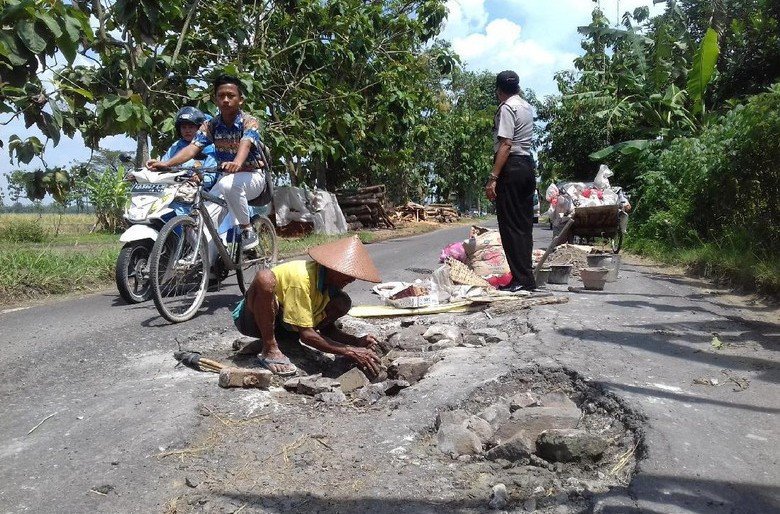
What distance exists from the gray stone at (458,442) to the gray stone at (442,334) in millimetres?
1580

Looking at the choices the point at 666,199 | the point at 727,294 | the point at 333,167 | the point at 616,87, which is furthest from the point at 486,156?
the point at 727,294

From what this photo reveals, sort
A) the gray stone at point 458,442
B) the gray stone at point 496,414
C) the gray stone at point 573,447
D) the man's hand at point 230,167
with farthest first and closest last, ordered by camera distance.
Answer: the man's hand at point 230,167 → the gray stone at point 496,414 → the gray stone at point 458,442 → the gray stone at point 573,447

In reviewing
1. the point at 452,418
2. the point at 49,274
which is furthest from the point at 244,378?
the point at 49,274

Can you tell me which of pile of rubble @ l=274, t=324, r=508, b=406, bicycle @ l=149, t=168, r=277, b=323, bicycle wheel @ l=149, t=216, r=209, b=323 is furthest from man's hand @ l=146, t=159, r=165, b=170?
pile of rubble @ l=274, t=324, r=508, b=406

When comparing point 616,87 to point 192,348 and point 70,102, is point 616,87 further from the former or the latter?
point 192,348

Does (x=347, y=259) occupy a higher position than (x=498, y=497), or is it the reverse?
(x=347, y=259)

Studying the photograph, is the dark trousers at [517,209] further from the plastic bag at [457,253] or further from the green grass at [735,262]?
the green grass at [735,262]

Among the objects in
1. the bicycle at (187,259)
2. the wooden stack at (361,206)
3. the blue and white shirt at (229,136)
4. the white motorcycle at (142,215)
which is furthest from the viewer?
the wooden stack at (361,206)

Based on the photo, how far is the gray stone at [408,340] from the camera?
4.20 metres

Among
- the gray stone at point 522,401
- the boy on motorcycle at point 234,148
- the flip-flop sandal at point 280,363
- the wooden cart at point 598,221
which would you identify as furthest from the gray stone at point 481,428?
the wooden cart at point 598,221

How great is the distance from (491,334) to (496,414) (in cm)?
131

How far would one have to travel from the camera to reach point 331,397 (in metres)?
3.18

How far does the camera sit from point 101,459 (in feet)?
7.80

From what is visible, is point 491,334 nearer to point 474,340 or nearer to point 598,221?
point 474,340
